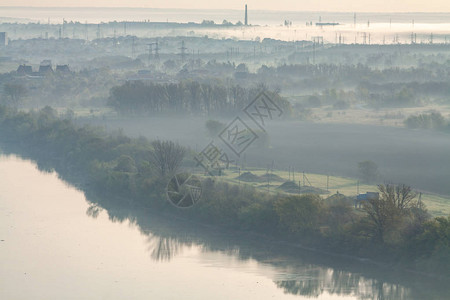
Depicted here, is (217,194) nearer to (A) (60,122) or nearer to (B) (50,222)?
(B) (50,222)

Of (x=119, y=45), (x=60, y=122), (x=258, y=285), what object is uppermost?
(x=119, y=45)

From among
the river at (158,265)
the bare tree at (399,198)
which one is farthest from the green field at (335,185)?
the river at (158,265)

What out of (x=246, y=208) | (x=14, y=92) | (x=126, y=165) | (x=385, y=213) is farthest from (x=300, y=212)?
(x=14, y=92)

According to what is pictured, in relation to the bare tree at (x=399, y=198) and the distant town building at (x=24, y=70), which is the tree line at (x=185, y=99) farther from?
the bare tree at (x=399, y=198)

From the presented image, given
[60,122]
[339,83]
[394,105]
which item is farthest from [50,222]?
[339,83]

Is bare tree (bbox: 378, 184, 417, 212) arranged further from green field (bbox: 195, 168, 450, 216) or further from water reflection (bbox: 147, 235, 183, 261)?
water reflection (bbox: 147, 235, 183, 261)

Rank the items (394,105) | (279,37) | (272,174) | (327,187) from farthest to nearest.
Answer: (279,37), (394,105), (272,174), (327,187)
